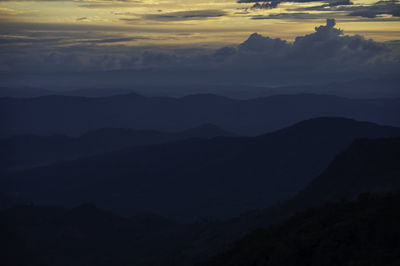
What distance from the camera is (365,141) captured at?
135750 mm

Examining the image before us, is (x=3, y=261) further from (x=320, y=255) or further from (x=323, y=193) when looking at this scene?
(x=320, y=255)

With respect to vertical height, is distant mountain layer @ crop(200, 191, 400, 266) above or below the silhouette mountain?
above

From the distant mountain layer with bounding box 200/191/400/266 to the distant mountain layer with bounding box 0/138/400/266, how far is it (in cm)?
11

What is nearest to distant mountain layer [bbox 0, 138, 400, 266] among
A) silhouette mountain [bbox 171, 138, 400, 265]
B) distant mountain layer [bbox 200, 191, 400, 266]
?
distant mountain layer [bbox 200, 191, 400, 266]

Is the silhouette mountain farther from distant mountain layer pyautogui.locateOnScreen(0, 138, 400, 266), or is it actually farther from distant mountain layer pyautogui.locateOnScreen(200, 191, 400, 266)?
distant mountain layer pyautogui.locateOnScreen(200, 191, 400, 266)

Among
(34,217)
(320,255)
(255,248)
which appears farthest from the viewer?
(34,217)

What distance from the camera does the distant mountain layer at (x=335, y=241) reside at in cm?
4378

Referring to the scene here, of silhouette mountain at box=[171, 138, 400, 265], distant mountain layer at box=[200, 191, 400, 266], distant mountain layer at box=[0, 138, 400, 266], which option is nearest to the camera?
distant mountain layer at box=[200, 191, 400, 266]

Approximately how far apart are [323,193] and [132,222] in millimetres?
78698

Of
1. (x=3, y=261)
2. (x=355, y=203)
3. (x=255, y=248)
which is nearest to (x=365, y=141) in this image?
(x=355, y=203)

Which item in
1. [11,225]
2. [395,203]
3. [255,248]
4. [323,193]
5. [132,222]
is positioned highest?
[395,203]

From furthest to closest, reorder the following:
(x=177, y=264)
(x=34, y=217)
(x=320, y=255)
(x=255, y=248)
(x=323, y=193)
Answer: (x=34, y=217), (x=323, y=193), (x=177, y=264), (x=255, y=248), (x=320, y=255)

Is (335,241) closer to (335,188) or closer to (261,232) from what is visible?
(261,232)

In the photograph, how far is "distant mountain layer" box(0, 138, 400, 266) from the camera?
46781 mm
